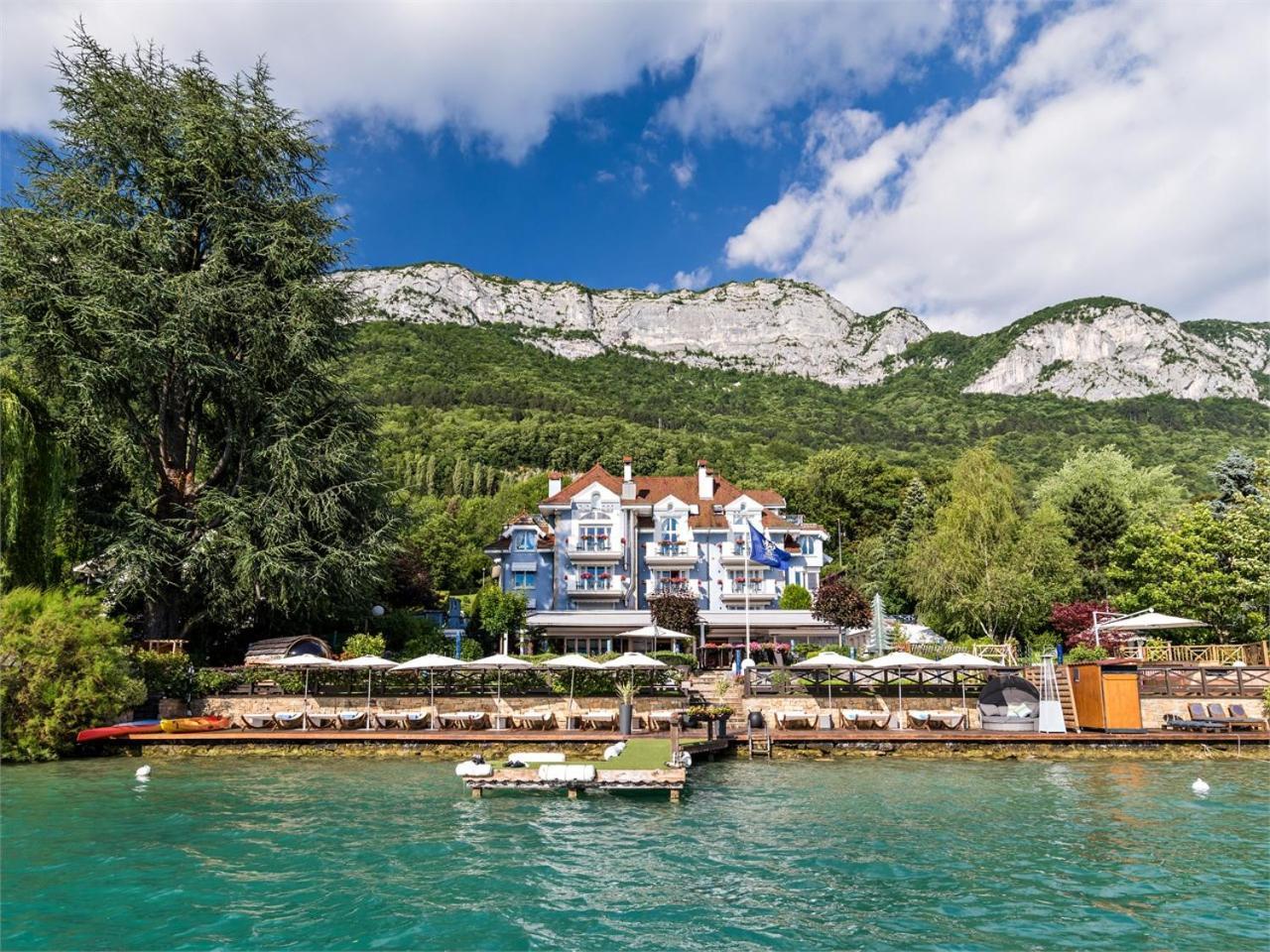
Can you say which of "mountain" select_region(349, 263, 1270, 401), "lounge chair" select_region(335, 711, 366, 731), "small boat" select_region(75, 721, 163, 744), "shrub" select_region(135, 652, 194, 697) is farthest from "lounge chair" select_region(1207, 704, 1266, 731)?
"mountain" select_region(349, 263, 1270, 401)

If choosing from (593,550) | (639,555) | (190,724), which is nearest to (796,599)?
(639,555)

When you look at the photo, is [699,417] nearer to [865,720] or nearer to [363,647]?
[363,647]

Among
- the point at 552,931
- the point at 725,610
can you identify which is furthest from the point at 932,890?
the point at 725,610

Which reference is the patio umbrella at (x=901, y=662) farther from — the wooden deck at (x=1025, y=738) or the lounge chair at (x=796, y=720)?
the lounge chair at (x=796, y=720)

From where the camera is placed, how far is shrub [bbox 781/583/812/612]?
44.3m

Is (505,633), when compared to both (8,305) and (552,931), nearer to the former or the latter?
(8,305)

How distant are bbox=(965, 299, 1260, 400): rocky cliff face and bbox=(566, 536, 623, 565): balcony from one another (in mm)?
112675

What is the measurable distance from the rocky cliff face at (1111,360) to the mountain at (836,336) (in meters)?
0.25

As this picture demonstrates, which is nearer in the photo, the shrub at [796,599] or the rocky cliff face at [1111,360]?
the shrub at [796,599]

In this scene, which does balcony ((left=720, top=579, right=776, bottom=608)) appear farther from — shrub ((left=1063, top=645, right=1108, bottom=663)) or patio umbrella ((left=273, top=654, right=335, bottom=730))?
patio umbrella ((left=273, top=654, right=335, bottom=730))

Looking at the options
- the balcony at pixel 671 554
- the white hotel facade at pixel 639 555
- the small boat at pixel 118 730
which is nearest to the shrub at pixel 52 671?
the small boat at pixel 118 730

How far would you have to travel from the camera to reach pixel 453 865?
12.2 meters

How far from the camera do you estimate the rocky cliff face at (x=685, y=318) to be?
16038 centimetres

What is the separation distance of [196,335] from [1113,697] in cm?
3270
